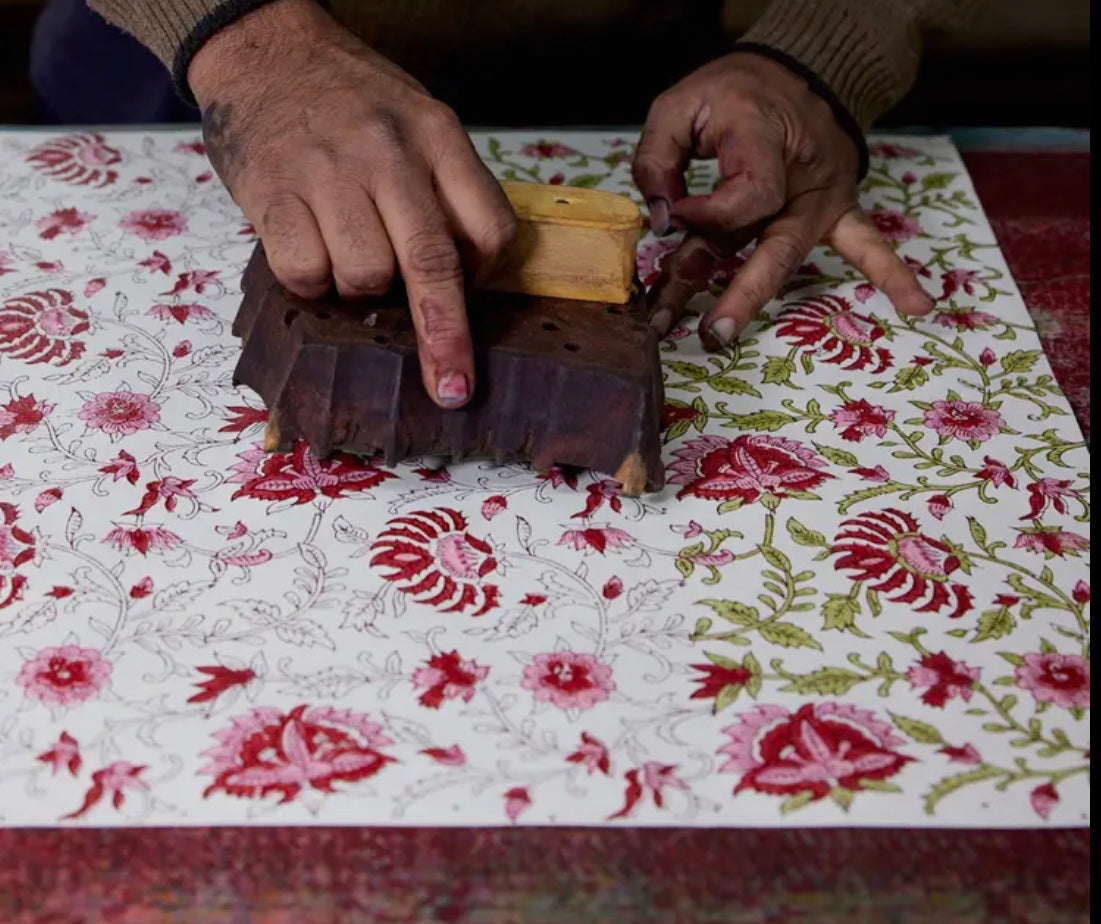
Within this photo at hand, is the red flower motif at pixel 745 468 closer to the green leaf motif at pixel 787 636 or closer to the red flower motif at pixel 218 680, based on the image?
the green leaf motif at pixel 787 636

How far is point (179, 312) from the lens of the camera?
1.24 metres

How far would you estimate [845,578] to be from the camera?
0.98 meters

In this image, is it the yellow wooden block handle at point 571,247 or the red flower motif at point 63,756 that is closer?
the red flower motif at point 63,756

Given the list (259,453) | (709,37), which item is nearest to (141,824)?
(259,453)

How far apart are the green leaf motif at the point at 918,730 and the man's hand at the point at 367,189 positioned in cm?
41

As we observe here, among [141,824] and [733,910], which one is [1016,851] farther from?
[141,824]

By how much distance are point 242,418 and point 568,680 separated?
412 millimetres

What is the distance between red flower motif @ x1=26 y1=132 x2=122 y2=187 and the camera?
1.43 metres

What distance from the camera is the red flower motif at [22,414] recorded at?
1.09 metres

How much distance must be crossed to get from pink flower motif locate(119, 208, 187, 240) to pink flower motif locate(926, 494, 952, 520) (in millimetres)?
837

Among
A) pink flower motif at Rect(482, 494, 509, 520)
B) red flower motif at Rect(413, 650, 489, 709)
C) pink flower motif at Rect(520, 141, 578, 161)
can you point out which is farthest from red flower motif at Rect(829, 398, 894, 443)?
pink flower motif at Rect(520, 141, 578, 161)

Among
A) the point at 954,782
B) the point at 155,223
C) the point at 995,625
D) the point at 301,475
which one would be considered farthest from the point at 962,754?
the point at 155,223

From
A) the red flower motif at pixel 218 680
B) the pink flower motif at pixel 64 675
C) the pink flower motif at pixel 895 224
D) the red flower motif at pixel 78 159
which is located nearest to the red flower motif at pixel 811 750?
the red flower motif at pixel 218 680

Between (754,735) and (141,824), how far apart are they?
0.42 m
